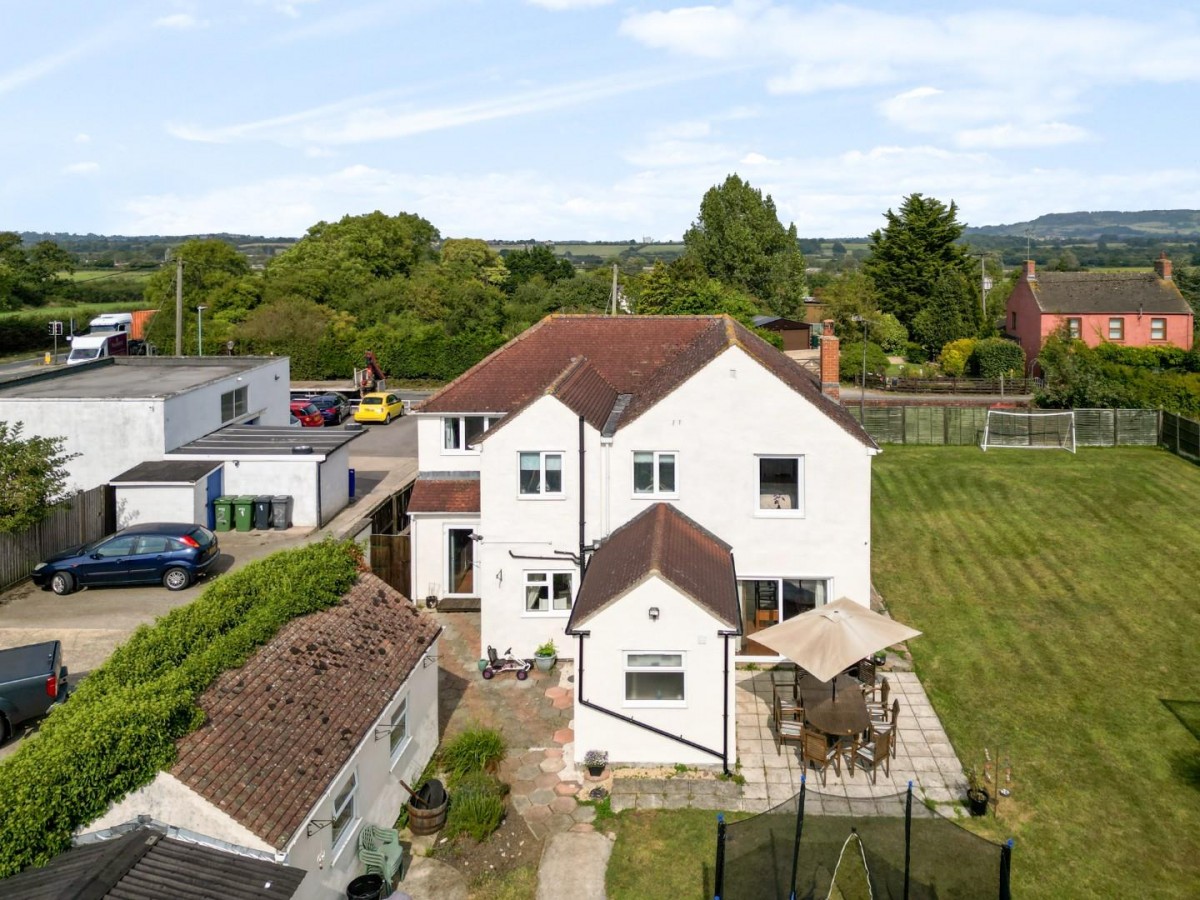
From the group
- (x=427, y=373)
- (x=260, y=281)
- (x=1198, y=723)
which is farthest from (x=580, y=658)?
(x=260, y=281)

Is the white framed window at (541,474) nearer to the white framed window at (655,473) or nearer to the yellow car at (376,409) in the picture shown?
the white framed window at (655,473)

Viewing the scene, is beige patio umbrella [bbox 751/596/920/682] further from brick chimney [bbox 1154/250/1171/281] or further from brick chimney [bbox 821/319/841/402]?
brick chimney [bbox 1154/250/1171/281]

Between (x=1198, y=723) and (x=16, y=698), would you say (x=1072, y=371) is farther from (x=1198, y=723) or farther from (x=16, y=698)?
(x=16, y=698)

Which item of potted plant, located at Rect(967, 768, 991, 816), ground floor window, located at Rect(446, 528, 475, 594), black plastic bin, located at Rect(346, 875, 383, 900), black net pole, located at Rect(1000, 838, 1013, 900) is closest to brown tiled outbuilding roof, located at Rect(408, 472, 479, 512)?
ground floor window, located at Rect(446, 528, 475, 594)

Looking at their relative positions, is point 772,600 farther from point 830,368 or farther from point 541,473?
point 830,368

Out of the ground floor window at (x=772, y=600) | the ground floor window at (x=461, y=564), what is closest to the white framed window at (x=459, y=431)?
the ground floor window at (x=461, y=564)

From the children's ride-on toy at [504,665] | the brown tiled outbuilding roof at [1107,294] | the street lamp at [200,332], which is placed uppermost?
the brown tiled outbuilding roof at [1107,294]
